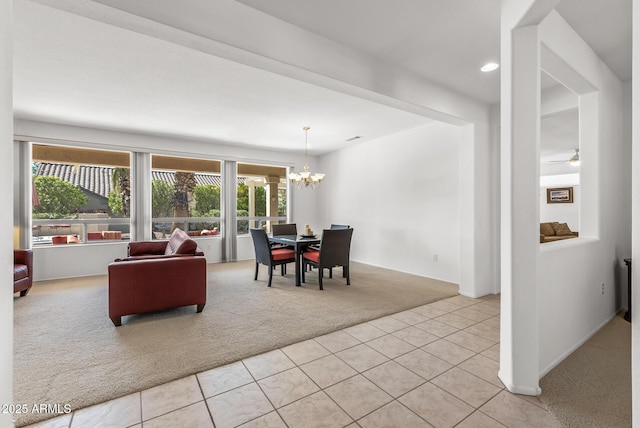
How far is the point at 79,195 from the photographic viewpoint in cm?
529

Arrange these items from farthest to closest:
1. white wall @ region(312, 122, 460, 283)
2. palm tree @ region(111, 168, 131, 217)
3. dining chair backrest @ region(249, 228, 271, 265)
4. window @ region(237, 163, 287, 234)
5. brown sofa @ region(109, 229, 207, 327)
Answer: window @ region(237, 163, 287, 234), palm tree @ region(111, 168, 131, 217), white wall @ region(312, 122, 460, 283), dining chair backrest @ region(249, 228, 271, 265), brown sofa @ region(109, 229, 207, 327)

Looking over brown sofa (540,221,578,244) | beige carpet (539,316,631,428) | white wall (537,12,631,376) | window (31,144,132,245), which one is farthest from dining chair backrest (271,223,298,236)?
brown sofa (540,221,578,244)

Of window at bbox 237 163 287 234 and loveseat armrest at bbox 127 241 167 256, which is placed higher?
window at bbox 237 163 287 234

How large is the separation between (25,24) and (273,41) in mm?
1977

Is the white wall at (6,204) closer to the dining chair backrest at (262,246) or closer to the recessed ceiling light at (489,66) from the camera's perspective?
the dining chair backrest at (262,246)

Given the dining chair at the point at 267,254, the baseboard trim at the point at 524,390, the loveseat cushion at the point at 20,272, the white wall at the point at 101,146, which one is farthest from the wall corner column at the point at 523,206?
the white wall at the point at 101,146

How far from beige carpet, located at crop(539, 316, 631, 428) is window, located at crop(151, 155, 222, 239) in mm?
6121

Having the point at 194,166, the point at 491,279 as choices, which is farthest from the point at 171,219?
the point at 491,279

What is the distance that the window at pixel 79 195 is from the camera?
498 cm

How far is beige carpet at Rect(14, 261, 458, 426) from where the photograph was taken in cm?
203

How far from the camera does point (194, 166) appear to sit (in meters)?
6.40

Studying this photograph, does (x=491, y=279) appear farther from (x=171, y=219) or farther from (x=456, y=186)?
(x=171, y=219)

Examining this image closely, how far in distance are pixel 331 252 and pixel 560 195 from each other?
875cm

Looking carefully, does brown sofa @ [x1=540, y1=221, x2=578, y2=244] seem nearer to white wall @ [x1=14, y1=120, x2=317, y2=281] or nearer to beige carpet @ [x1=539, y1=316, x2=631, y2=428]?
beige carpet @ [x1=539, y1=316, x2=631, y2=428]
